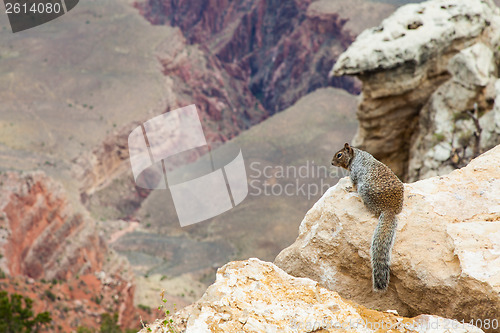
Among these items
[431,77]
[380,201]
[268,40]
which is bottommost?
[268,40]

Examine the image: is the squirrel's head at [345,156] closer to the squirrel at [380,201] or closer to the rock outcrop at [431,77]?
the squirrel at [380,201]

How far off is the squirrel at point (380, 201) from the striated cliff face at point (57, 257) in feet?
63.8

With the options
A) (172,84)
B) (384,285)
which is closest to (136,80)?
(172,84)

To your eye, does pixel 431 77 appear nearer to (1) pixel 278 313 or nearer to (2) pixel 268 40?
(1) pixel 278 313

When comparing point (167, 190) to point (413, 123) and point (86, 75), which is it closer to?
point (86, 75)

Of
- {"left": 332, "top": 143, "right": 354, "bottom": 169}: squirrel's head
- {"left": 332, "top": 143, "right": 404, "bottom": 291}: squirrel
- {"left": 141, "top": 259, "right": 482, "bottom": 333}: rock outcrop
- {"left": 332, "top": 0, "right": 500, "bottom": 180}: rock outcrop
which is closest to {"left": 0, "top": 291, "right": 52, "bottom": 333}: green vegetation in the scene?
{"left": 332, "top": 143, "right": 354, "bottom": 169}: squirrel's head

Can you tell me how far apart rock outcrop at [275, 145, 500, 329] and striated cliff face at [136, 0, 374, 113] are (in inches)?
2753

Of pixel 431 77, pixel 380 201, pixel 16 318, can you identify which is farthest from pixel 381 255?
pixel 16 318

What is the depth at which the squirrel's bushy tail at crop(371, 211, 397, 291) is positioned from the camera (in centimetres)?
544

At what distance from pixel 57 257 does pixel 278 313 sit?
27.9m

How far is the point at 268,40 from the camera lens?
9444cm

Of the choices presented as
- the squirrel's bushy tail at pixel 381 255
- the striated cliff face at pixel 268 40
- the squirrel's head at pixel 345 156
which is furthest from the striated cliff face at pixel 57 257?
the striated cliff face at pixel 268 40

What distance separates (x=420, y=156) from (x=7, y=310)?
16695 mm

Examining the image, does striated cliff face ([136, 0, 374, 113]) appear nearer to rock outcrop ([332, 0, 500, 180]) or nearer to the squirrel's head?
rock outcrop ([332, 0, 500, 180])
